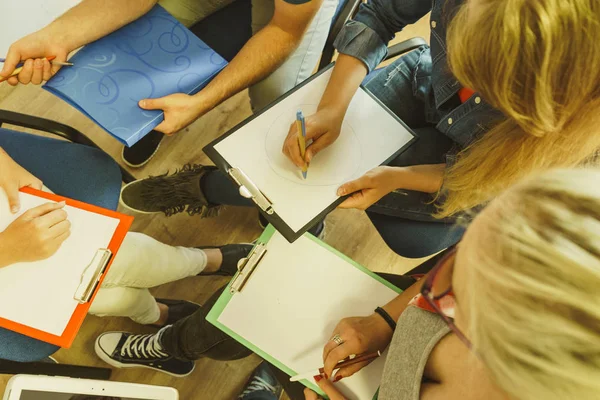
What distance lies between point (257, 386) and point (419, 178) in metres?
0.79

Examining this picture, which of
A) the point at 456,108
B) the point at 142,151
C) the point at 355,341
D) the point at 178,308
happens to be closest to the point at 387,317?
the point at 355,341

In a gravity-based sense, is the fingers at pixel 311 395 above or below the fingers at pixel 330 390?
below

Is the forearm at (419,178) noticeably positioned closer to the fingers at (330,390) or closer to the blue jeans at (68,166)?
the fingers at (330,390)

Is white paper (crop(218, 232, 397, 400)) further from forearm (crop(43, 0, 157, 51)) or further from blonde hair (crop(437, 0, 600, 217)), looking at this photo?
forearm (crop(43, 0, 157, 51))

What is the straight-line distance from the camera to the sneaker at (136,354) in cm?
124

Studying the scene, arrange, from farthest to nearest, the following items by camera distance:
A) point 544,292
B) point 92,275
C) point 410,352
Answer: point 92,275, point 410,352, point 544,292

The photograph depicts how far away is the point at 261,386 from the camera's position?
1.29 metres

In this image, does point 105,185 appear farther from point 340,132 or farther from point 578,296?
point 578,296

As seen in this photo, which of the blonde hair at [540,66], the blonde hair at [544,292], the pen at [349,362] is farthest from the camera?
the pen at [349,362]

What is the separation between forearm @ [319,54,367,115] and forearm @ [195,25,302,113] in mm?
169

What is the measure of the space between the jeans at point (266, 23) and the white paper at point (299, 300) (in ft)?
1.56

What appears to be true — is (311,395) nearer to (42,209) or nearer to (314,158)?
(314,158)

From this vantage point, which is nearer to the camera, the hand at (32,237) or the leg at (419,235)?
the hand at (32,237)

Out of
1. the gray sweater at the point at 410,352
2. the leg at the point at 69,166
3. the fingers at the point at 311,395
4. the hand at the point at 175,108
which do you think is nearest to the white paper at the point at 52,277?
the leg at the point at 69,166
